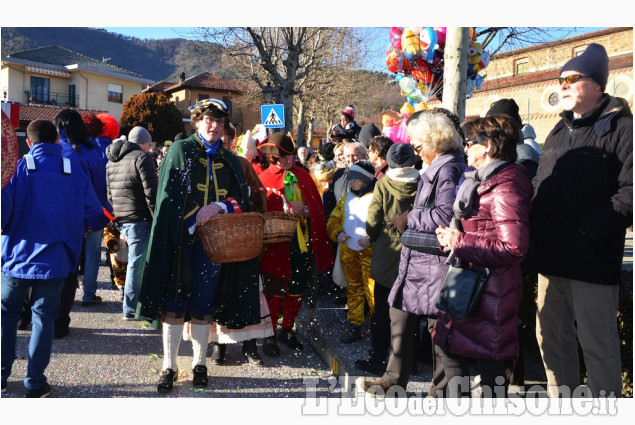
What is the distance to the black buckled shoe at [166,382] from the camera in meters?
3.74

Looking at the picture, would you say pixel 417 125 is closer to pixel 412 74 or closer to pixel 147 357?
pixel 147 357

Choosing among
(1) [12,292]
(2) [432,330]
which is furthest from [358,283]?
(1) [12,292]

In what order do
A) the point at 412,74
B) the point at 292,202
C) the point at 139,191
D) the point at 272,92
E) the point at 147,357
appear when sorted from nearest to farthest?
the point at 147,357 → the point at 292,202 → the point at 139,191 → the point at 412,74 → the point at 272,92

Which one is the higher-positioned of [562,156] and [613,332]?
[562,156]

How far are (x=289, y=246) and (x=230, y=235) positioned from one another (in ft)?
4.51

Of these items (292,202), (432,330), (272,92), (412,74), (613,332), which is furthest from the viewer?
(272,92)

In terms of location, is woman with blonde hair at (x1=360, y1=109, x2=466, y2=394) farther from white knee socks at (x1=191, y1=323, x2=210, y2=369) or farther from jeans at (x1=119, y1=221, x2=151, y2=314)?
jeans at (x1=119, y1=221, x2=151, y2=314)

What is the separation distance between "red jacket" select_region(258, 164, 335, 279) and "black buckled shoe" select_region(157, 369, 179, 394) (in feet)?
4.11

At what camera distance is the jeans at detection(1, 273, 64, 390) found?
3406 millimetres

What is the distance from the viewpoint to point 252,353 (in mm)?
4410

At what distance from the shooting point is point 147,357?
446 cm

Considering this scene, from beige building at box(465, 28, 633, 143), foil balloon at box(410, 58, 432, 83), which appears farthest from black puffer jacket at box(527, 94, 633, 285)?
beige building at box(465, 28, 633, 143)

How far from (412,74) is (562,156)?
4.91 m

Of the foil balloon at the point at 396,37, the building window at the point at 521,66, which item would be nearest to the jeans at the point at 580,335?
the foil balloon at the point at 396,37
